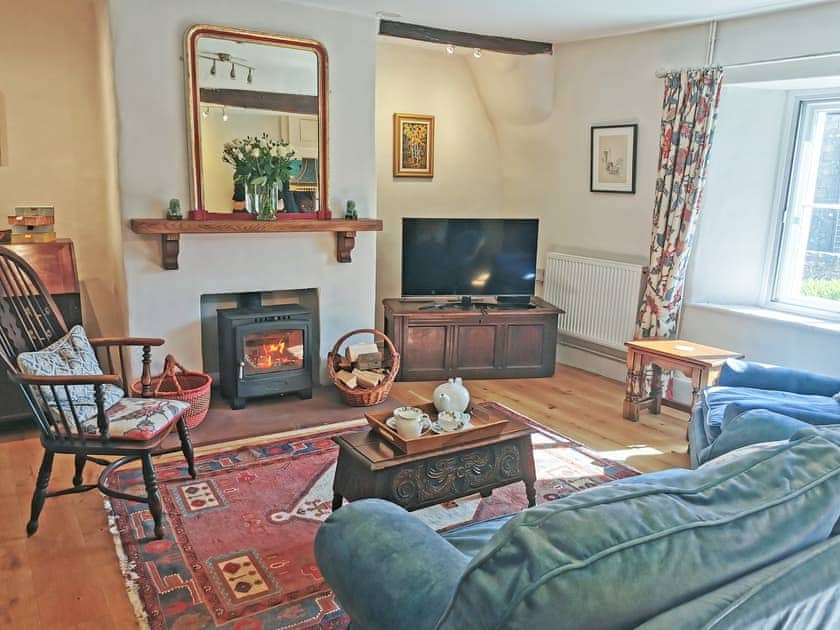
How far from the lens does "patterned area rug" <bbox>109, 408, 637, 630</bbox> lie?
2293 mm

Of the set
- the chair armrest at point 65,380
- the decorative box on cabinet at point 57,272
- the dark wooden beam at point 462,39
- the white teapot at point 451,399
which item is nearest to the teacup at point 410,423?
the white teapot at point 451,399

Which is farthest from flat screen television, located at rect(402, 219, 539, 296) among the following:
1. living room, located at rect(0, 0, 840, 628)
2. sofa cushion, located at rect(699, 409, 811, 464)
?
sofa cushion, located at rect(699, 409, 811, 464)

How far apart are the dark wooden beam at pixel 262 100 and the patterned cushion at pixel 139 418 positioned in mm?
1994

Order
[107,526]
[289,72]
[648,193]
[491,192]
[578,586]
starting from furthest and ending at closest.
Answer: [491,192]
[648,193]
[289,72]
[107,526]
[578,586]

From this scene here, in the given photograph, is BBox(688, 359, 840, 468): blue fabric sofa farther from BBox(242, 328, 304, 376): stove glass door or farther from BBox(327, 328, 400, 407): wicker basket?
BBox(242, 328, 304, 376): stove glass door

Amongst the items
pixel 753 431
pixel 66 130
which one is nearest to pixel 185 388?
pixel 66 130

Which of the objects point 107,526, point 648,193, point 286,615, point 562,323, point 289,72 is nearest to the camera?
point 286,615

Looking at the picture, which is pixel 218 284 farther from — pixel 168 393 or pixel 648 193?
pixel 648 193

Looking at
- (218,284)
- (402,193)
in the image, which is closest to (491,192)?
(402,193)

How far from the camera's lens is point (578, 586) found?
975 mm

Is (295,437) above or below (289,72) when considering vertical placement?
below

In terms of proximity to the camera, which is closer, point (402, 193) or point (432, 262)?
point (432, 262)

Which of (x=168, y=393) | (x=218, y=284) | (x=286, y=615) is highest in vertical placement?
(x=218, y=284)

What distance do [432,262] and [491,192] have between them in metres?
1.23
